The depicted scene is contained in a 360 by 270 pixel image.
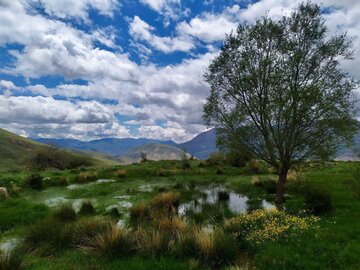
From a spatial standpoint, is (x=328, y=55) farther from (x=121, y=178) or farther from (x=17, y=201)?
(x=121, y=178)

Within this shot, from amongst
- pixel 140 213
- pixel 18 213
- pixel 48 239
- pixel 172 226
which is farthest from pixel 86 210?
pixel 172 226

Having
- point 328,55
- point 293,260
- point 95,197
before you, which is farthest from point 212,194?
point 293,260

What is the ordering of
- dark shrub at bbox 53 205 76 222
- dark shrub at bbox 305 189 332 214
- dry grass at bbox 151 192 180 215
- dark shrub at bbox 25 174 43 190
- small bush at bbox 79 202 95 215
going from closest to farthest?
dark shrub at bbox 53 205 76 222
dark shrub at bbox 305 189 332 214
small bush at bbox 79 202 95 215
dry grass at bbox 151 192 180 215
dark shrub at bbox 25 174 43 190

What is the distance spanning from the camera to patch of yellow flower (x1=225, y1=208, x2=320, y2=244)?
1282 centimetres

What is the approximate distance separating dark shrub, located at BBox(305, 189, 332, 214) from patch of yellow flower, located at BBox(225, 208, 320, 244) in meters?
2.46

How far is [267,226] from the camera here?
45.8ft

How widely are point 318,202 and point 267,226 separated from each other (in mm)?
5515

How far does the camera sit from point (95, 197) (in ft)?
81.5

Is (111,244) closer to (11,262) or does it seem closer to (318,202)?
(11,262)

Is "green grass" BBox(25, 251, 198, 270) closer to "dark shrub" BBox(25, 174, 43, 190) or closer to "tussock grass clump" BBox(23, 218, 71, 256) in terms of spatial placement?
"tussock grass clump" BBox(23, 218, 71, 256)

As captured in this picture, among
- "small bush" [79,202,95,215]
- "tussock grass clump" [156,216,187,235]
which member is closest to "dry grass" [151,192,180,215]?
"small bush" [79,202,95,215]

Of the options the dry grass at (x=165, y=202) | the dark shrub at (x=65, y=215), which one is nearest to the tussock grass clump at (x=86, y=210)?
the dark shrub at (x=65, y=215)

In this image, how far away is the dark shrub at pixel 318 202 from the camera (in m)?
17.4

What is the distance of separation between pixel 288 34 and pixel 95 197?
63.4 feet
